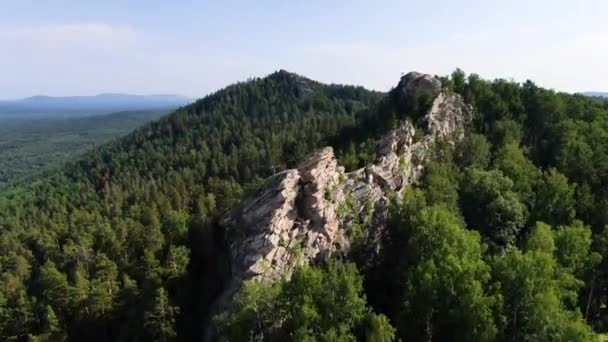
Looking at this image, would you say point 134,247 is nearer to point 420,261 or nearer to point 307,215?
point 307,215

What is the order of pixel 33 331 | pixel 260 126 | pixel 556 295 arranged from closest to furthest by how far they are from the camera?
1. pixel 556 295
2. pixel 33 331
3. pixel 260 126

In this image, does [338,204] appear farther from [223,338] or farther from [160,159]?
[160,159]

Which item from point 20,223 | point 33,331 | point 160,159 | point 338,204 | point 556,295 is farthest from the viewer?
point 160,159

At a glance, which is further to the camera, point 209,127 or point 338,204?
point 209,127

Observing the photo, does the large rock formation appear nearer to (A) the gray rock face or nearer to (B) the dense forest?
(B) the dense forest

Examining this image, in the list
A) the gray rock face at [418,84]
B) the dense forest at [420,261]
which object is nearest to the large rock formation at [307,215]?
the dense forest at [420,261]

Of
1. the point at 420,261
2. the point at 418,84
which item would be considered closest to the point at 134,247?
the point at 420,261

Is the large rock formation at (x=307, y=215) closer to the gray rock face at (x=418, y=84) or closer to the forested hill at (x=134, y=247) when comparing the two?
the forested hill at (x=134, y=247)

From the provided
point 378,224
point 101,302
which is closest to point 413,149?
point 378,224

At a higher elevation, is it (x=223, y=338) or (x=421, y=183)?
(x=421, y=183)
